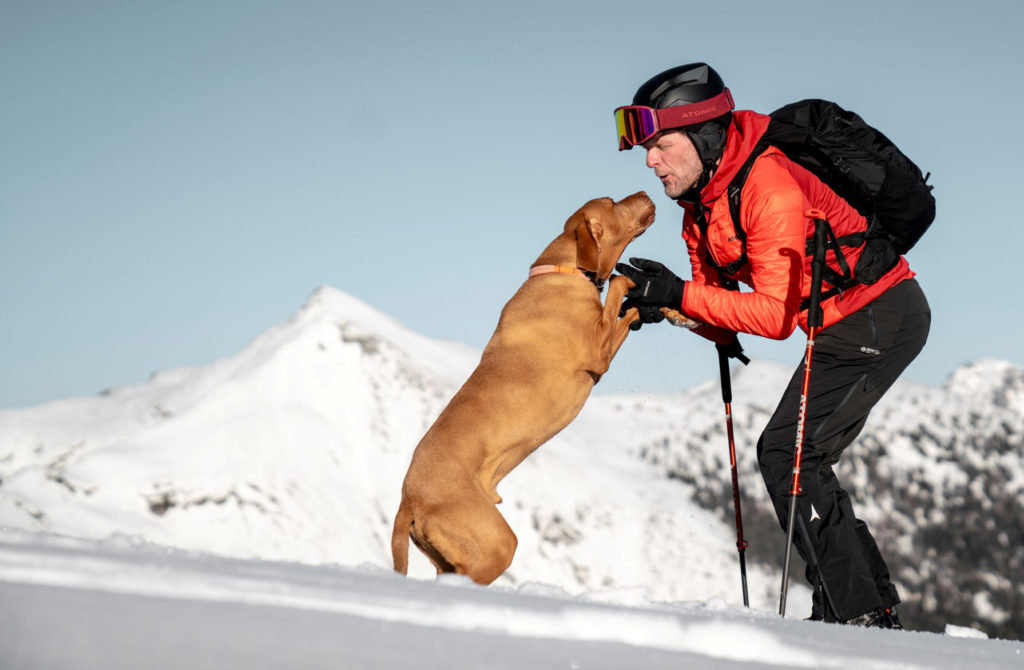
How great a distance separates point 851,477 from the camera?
99.5 ft

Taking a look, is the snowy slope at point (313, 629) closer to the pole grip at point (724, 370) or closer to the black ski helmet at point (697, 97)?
the black ski helmet at point (697, 97)

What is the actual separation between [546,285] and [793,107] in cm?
196

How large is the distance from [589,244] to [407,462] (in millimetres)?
24981

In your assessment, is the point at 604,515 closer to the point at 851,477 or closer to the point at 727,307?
the point at 851,477

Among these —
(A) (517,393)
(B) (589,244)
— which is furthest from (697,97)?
(A) (517,393)

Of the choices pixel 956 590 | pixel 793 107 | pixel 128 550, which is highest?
pixel 793 107

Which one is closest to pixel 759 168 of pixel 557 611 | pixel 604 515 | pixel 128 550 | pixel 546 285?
pixel 546 285

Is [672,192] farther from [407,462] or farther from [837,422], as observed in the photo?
[407,462]

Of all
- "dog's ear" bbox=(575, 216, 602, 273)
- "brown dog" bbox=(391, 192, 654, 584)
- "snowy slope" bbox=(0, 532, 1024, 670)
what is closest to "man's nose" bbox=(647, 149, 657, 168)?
"brown dog" bbox=(391, 192, 654, 584)

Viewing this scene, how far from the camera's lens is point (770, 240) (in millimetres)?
4473

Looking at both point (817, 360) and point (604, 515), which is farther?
point (604, 515)

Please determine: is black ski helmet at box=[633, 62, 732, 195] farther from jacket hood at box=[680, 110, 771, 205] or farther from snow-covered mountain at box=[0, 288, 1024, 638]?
snow-covered mountain at box=[0, 288, 1024, 638]

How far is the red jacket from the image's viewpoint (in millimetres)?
4441

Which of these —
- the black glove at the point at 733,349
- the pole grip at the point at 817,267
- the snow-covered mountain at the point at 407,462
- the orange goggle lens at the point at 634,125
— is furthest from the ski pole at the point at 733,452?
the snow-covered mountain at the point at 407,462
